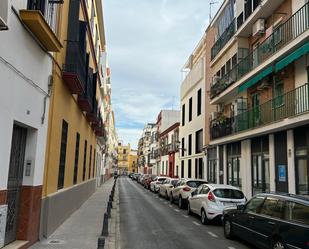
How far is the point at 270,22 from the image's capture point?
1917 centimetres

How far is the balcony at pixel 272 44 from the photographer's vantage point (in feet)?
50.4

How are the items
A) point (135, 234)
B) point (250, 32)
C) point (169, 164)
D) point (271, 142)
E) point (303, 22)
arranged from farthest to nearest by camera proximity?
point (169, 164) → point (250, 32) → point (271, 142) → point (303, 22) → point (135, 234)

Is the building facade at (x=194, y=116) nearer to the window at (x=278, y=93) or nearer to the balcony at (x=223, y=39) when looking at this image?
the balcony at (x=223, y=39)

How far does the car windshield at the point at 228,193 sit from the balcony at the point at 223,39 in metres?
12.3

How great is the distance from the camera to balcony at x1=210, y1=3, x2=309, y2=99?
15.4m

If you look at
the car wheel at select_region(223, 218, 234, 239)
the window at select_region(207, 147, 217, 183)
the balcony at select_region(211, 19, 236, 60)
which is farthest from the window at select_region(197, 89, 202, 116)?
the car wheel at select_region(223, 218, 234, 239)

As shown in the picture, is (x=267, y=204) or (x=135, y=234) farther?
(x=135, y=234)

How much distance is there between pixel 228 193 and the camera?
14219mm

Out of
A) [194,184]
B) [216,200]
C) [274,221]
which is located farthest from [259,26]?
[274,221]

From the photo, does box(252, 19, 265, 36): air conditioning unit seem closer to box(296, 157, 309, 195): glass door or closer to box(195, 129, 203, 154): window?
box(296, 157, 309, 195): glass door

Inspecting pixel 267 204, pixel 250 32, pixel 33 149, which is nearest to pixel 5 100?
pixel 33 149

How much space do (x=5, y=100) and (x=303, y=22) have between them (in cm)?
1250

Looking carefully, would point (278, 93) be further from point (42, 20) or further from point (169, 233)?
point (42, 20)

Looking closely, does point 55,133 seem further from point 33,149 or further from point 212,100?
point 212,100
